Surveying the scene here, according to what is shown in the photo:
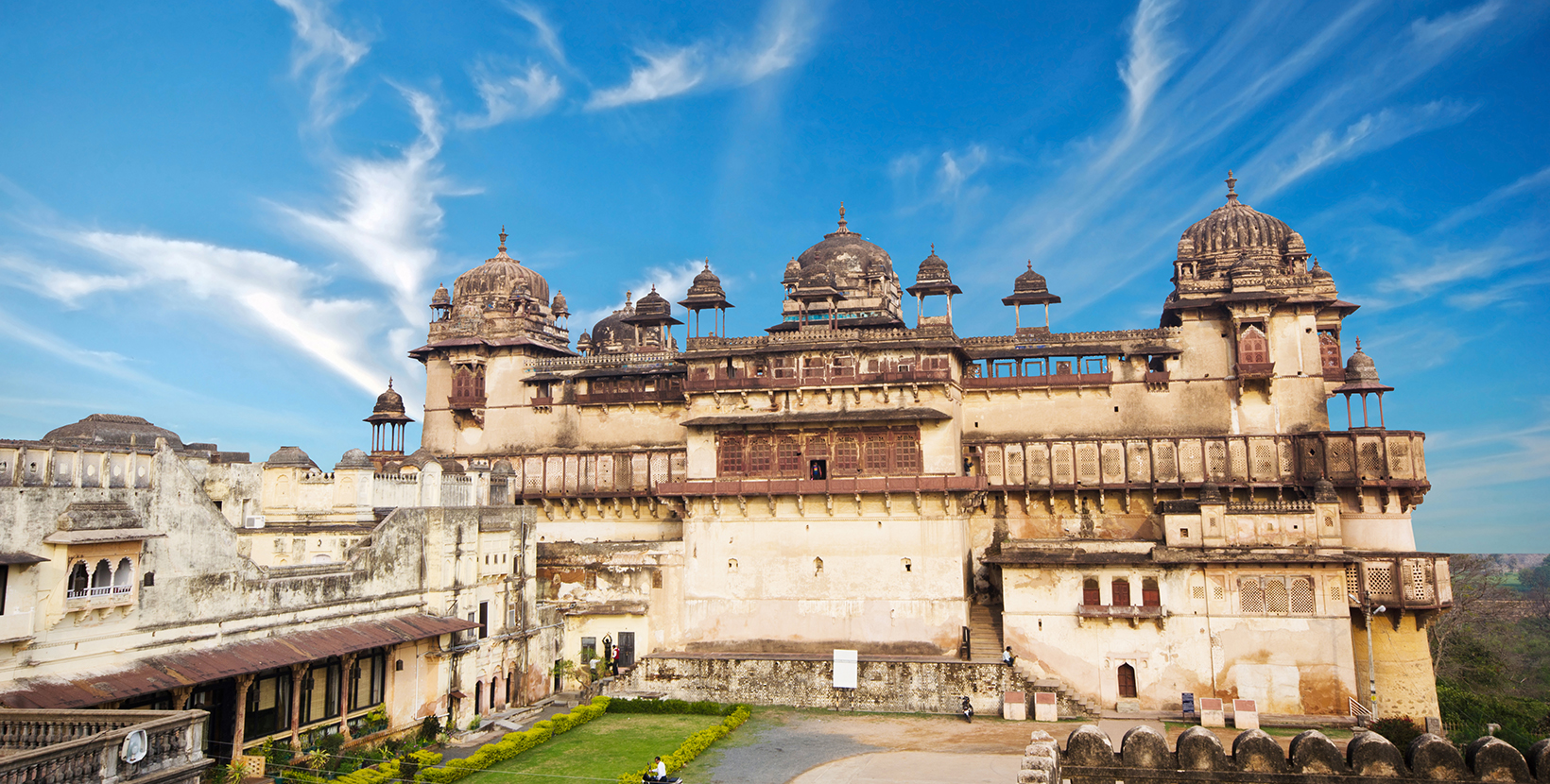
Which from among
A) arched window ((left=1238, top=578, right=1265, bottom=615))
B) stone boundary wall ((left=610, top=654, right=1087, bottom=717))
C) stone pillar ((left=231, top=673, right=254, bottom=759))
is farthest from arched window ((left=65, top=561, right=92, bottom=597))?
arched window ((left=1238, top=578, right=1265, bottom=615))

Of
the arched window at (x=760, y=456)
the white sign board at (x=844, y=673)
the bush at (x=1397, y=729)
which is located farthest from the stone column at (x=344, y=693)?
the bush at (x=1397, y=729)

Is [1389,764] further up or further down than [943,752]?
further up

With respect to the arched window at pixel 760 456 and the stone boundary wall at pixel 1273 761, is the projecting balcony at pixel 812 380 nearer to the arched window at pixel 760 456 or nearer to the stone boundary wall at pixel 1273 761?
the arched window at pixel 760 456

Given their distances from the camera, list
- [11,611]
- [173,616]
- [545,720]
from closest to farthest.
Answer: [11,611]
[173,616]
[545,720]

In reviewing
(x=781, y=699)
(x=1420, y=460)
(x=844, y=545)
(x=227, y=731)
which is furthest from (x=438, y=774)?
(x=1420, y=460)

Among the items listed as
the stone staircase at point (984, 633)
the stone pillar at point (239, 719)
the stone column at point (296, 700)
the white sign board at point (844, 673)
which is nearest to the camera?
the stone pillar at point (239, 719)

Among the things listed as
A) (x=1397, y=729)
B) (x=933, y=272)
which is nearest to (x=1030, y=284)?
(x=933, y=272)

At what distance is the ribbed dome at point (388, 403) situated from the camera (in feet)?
156

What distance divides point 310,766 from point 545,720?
8691mm

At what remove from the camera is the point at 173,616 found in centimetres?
2177

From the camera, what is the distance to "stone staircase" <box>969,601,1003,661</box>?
3431cm

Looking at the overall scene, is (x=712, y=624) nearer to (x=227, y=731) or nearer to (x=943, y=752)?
(x=943, y=752)

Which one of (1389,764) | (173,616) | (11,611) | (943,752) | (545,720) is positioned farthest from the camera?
(545,720)

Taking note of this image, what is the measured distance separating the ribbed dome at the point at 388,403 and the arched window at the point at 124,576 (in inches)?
1064
